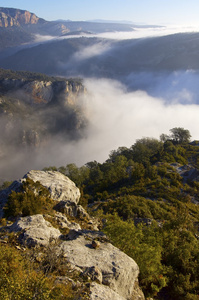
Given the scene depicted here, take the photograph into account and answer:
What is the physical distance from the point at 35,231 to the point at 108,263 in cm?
494

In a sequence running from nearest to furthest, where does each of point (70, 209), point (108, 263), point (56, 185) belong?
point (108, 263)
point (70, 209)
point (56, 185)

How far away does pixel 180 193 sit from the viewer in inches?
1775

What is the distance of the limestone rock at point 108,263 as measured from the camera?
11.6m

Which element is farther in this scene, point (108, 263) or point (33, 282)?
point (108, 263)

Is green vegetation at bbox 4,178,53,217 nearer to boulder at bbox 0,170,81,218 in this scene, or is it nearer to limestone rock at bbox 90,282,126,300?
boulder at bbox 0,170,81,218

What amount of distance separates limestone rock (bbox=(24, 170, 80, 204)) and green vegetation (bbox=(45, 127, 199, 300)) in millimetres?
3892

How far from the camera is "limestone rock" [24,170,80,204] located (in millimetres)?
24622

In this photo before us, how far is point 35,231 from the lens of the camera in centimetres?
1375

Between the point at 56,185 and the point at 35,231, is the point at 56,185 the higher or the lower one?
the lower one

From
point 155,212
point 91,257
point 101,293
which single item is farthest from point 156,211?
point 101,293

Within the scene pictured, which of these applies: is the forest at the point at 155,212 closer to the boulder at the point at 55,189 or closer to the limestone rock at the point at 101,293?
the boulder at the point at 55,189

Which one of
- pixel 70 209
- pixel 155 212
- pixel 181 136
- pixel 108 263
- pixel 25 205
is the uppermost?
pixel 108 263

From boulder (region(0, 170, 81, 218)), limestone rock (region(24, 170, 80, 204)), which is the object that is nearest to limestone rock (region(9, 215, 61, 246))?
boulder (region(0, 170, 81, 218))

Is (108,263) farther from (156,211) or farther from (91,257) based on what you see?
(156,211)
